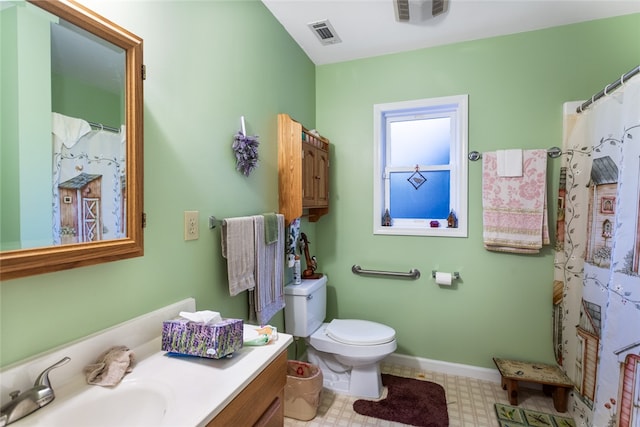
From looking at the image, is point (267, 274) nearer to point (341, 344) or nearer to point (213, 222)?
point (213, 222)

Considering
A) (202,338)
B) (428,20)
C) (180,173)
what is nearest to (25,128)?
(180,173)

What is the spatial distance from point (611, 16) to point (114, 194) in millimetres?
2984

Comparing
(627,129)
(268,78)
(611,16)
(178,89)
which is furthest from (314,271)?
(611,16)

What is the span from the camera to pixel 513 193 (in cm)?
211

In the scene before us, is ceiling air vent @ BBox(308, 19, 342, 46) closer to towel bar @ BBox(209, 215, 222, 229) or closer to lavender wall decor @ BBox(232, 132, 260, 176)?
lavender wall decor @ BBox(232, 132, 260, 176)

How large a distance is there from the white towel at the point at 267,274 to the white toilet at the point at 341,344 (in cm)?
24

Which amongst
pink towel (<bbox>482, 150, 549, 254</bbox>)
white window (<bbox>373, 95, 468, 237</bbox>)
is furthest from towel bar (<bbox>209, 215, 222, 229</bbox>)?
pink towel (<bbox>482, 150, 549, 254</bbox>)

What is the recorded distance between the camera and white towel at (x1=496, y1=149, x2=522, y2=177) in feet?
6.84

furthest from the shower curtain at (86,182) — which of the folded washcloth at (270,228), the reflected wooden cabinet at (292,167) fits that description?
the reflected wooden cabinet at (292,167)

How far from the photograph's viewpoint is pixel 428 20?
2004 millimetres

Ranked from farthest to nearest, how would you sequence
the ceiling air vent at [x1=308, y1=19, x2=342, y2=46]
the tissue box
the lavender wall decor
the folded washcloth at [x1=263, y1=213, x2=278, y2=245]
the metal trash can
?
the ceiling air vent at [x1=308, y1=19, x2=342, y2=46]
the metal trash can
the folded washcloth at [x1=263, y1=213, x2=278, y2=245]
the lavender wall decor
the tissue box

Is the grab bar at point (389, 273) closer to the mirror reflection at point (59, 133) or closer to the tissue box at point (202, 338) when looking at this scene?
the tissue box at point (202, 338)

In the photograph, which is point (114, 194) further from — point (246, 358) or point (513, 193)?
point (513, 193)

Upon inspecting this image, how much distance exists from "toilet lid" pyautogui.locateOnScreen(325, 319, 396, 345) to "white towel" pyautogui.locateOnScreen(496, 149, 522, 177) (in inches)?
53.8
